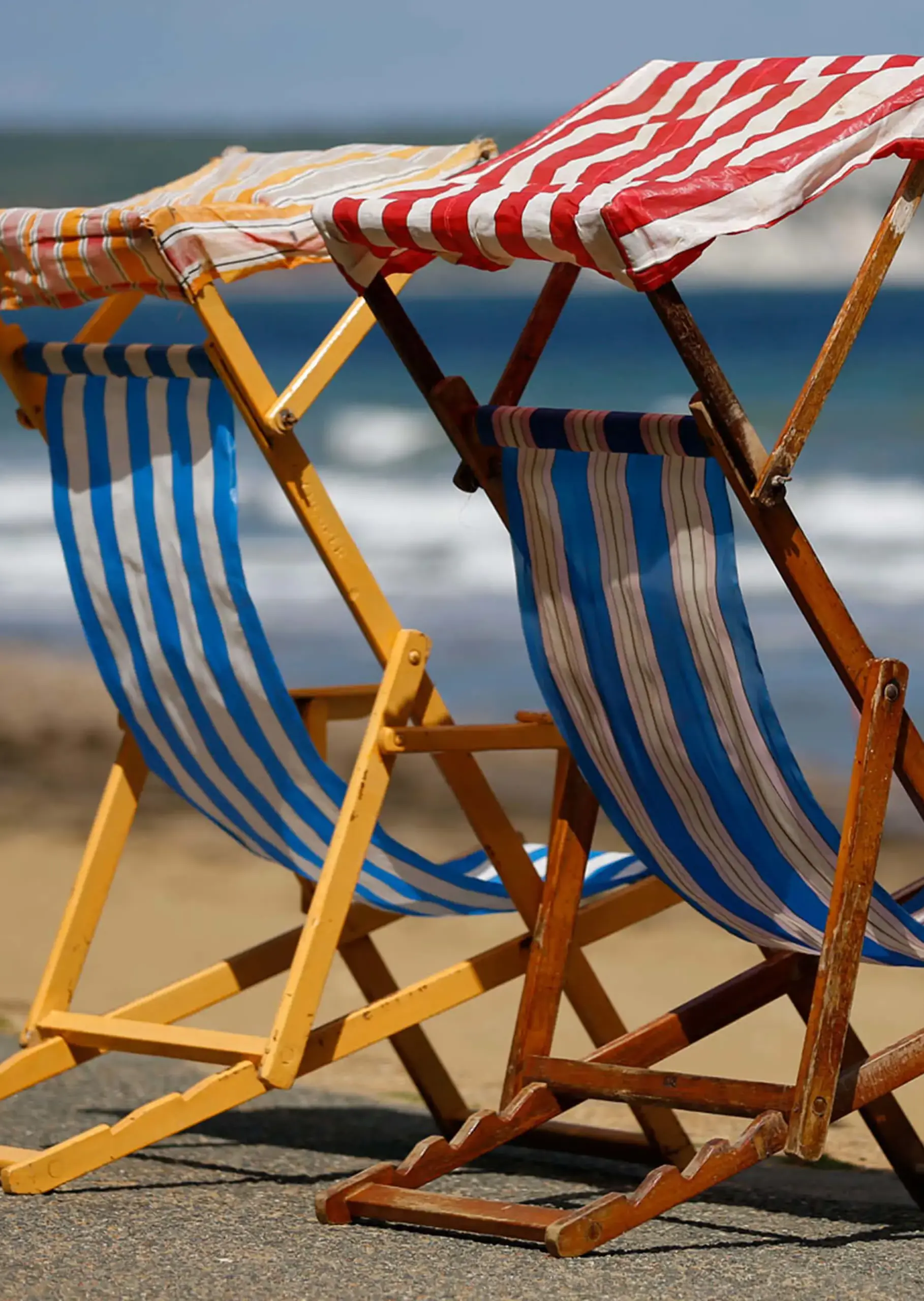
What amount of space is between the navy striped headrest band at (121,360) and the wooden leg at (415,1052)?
42.9 inches

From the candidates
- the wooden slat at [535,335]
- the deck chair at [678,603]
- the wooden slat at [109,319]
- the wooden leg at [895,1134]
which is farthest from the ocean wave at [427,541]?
the deck chair at [678,603]

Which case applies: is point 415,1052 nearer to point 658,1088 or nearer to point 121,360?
point 658,1088

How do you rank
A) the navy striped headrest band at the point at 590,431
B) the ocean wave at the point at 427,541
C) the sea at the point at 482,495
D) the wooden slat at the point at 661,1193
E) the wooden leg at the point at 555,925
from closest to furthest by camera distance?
the navy striped headrest band at the point at 590,431
the wooden slat at the point at 661,1193
the wooden leg at the point at 555,925
the sea at the point at 482,495
the ocean wave at the point at 427,541

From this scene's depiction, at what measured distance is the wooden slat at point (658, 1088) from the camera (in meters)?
2.65

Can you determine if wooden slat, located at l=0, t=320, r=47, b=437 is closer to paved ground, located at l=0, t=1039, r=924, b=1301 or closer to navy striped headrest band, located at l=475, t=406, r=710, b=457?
navy striped headrest band, located at l=475, t=406, r=710, b=457

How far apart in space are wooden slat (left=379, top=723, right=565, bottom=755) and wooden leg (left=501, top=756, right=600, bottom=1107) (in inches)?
3.2

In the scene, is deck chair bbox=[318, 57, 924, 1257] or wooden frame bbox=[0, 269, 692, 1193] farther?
wooden frame bbox=[0, 269, 692, 1193]

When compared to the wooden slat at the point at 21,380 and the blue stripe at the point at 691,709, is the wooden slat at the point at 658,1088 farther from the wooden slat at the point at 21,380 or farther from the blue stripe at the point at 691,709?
the wooden slat at the point at 21,380

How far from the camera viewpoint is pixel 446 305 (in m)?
30.5

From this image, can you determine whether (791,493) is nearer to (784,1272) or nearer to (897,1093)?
(897,1093)

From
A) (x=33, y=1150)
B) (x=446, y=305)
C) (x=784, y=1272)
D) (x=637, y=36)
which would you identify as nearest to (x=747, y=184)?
(x=784, y=1272)

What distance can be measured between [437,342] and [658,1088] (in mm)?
26323

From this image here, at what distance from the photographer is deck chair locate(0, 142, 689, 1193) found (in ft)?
9.90

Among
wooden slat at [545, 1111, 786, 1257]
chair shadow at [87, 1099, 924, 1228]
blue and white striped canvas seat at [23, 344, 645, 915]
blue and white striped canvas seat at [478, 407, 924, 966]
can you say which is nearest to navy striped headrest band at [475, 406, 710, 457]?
blue and white striped canvas seat at [478, 407, 924, 966]
